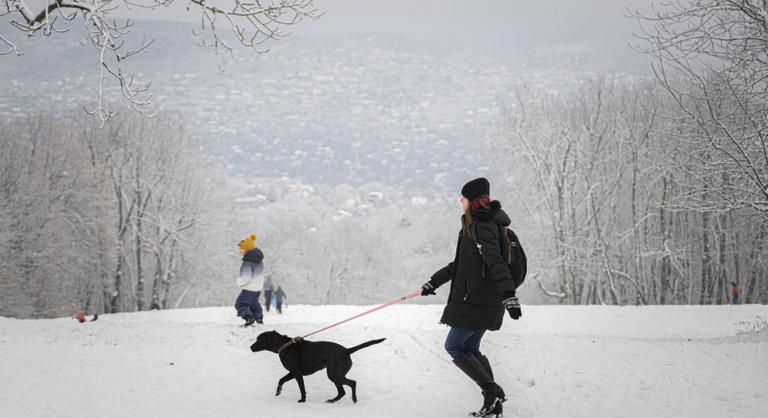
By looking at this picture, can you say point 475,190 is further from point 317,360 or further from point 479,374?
point 317,360

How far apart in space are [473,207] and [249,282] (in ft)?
26.1

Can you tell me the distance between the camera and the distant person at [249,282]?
12.6 m

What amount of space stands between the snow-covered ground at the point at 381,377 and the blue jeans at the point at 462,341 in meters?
0.79

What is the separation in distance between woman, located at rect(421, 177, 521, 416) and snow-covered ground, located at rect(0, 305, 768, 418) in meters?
0.74

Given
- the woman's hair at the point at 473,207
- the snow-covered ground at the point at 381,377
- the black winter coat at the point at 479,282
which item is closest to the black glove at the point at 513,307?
the black winter coat at the point at 479,282

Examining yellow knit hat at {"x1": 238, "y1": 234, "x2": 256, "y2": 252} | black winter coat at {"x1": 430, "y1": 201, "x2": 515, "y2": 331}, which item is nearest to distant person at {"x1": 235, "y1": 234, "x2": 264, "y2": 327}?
yellow knit hat at {"x1": 238, "y1": 234, "x2": 256, "y2": 252}

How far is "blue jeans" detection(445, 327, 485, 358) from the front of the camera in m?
5.69

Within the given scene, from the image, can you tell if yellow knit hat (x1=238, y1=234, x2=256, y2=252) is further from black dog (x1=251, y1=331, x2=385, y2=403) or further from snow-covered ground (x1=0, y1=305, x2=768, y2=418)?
black dog (x1=251, y1=331, x2=385, y2=403)

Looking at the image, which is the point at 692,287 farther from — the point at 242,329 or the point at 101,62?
the point at 101,62

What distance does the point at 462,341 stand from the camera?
5.71 m

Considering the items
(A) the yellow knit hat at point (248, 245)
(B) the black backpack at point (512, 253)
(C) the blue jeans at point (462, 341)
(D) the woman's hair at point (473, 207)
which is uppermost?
(D) the woman's hair at point (473, 207)

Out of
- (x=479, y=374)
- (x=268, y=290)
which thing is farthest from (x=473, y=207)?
(x=268, y=290)

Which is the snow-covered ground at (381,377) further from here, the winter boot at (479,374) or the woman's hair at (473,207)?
the woman's hair at (473,207)

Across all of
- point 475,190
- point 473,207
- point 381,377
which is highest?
point 475,190
